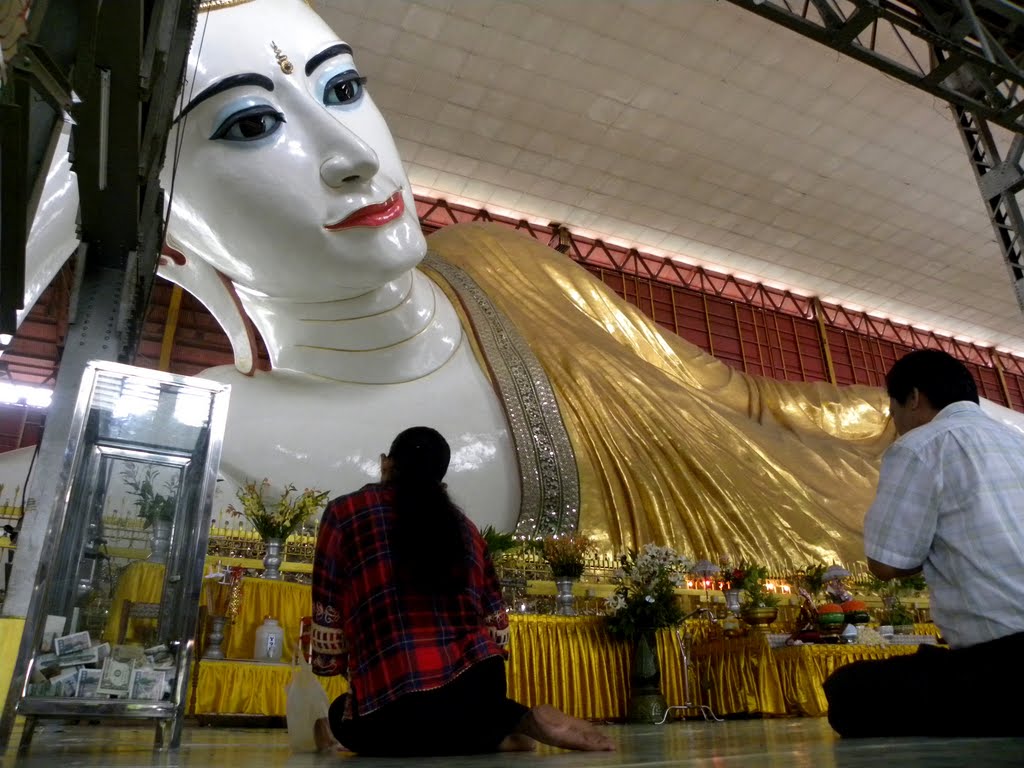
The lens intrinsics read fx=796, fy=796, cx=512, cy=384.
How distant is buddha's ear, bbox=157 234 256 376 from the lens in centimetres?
360

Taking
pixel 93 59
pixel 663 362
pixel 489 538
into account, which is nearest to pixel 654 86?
pixel 663 362

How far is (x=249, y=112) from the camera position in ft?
9.48

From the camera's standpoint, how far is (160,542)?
1.65 meters

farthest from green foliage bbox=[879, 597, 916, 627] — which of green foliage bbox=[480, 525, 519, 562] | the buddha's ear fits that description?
the buddha's ear

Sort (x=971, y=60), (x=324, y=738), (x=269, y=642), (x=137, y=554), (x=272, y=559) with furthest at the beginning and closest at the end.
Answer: (x=971, y=60), (x=272, y=559), (x=269, y=642), (x=137, y=554), (x=324, y=738)

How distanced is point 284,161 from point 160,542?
1719 mm

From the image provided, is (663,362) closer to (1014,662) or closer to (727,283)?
(1014,662)

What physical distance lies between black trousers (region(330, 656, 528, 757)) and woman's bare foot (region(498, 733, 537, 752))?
0.7 inches

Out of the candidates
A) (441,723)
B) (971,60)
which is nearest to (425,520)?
(441,723)

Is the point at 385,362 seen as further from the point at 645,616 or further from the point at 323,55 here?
the point at 645,616

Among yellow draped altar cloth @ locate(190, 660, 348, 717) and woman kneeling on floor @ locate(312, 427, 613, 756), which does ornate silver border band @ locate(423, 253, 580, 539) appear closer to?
yellow draped altar cloth @ locate(190, 660, 348, 717)

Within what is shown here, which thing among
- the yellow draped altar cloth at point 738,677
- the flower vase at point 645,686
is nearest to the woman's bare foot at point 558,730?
the flower vase at point 645,686

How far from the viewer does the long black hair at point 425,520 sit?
45.4 inches

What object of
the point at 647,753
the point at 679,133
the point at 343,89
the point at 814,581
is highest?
the point at 679,133
